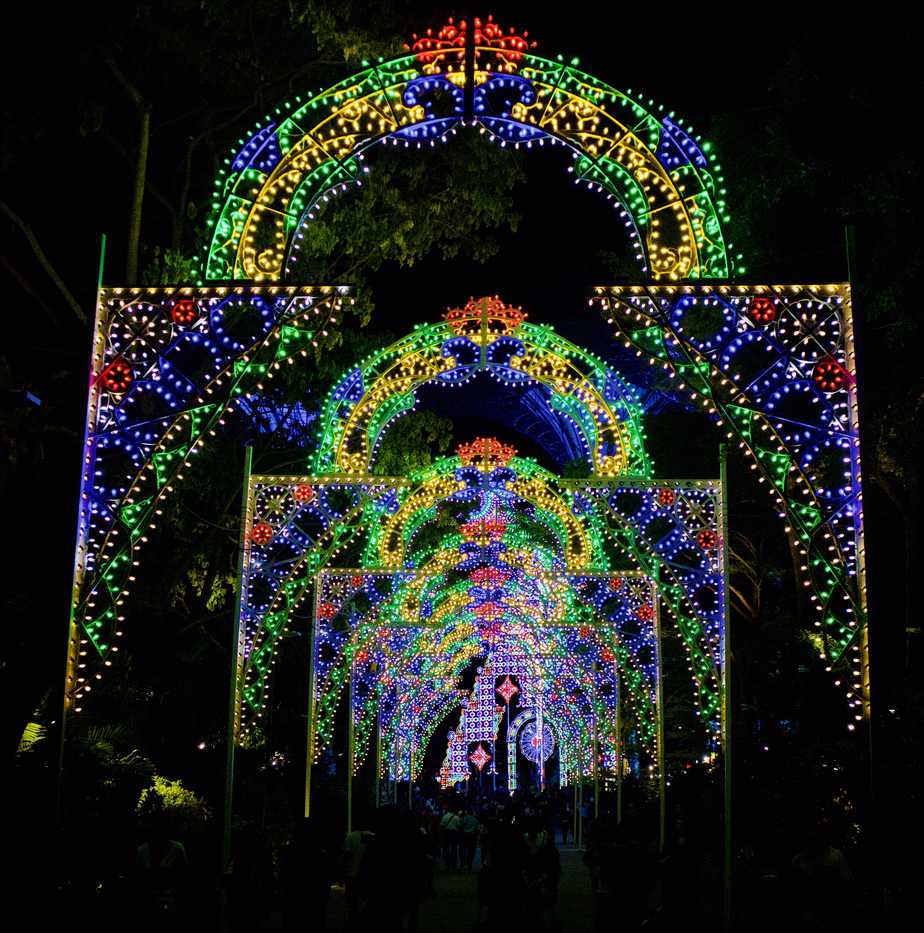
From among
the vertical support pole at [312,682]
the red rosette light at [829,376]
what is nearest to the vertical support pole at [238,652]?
the vertical support pole at [312,682]

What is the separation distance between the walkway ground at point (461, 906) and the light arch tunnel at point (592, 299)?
300 inches

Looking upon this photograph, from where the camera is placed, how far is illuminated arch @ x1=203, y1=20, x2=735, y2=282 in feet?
32.2

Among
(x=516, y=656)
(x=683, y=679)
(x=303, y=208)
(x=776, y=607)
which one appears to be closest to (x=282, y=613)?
(x=303, y=208)

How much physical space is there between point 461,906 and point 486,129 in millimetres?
13454

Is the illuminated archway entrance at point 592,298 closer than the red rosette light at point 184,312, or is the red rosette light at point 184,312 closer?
the illuminated archway entrance at point 592,298

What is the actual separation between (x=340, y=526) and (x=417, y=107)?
7462mm

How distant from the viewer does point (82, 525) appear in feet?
31.0

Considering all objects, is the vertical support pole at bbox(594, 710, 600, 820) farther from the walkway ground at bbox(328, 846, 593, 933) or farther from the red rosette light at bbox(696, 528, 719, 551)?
the red rosette light at bbox(696, 528, 719, 551)

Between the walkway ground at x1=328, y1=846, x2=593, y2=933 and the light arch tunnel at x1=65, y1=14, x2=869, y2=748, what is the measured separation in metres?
7.62

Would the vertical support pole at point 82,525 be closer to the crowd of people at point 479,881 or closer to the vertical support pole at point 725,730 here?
the crowd of people at point 479,881

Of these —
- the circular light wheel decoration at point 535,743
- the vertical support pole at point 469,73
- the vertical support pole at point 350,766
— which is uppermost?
the vertical support pole at point 469,73

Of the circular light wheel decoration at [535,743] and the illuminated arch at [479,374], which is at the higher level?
the illuminated arch at [479,374]

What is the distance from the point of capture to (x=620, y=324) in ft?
32.0

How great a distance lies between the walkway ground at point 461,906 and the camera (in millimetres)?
16609
